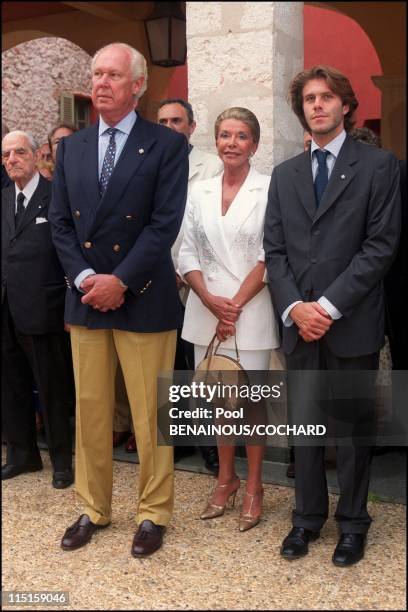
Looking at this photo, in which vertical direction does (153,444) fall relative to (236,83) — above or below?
below

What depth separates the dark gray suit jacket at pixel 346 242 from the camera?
2750 mm

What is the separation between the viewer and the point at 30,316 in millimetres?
3842

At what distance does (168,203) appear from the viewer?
9.43 feet

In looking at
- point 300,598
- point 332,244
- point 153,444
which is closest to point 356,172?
point 332,244

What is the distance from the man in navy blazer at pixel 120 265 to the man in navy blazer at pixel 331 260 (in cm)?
48

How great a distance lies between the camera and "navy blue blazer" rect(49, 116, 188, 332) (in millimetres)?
2842

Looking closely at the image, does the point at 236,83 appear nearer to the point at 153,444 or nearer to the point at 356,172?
the point at 356,172

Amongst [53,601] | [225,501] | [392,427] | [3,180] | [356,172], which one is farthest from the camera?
[3,180]

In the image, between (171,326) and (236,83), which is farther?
(236,83)

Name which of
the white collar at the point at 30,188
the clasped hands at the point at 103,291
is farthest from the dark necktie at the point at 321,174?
the white collar at the point at 30,188

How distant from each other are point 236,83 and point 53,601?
9.07 feet

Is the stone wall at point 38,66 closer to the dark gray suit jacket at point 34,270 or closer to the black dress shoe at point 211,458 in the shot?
the dark gray suit jacket at point 34,270

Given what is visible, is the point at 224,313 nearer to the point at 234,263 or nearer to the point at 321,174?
the point at 234,263

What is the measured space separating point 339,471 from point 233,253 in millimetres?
1054
